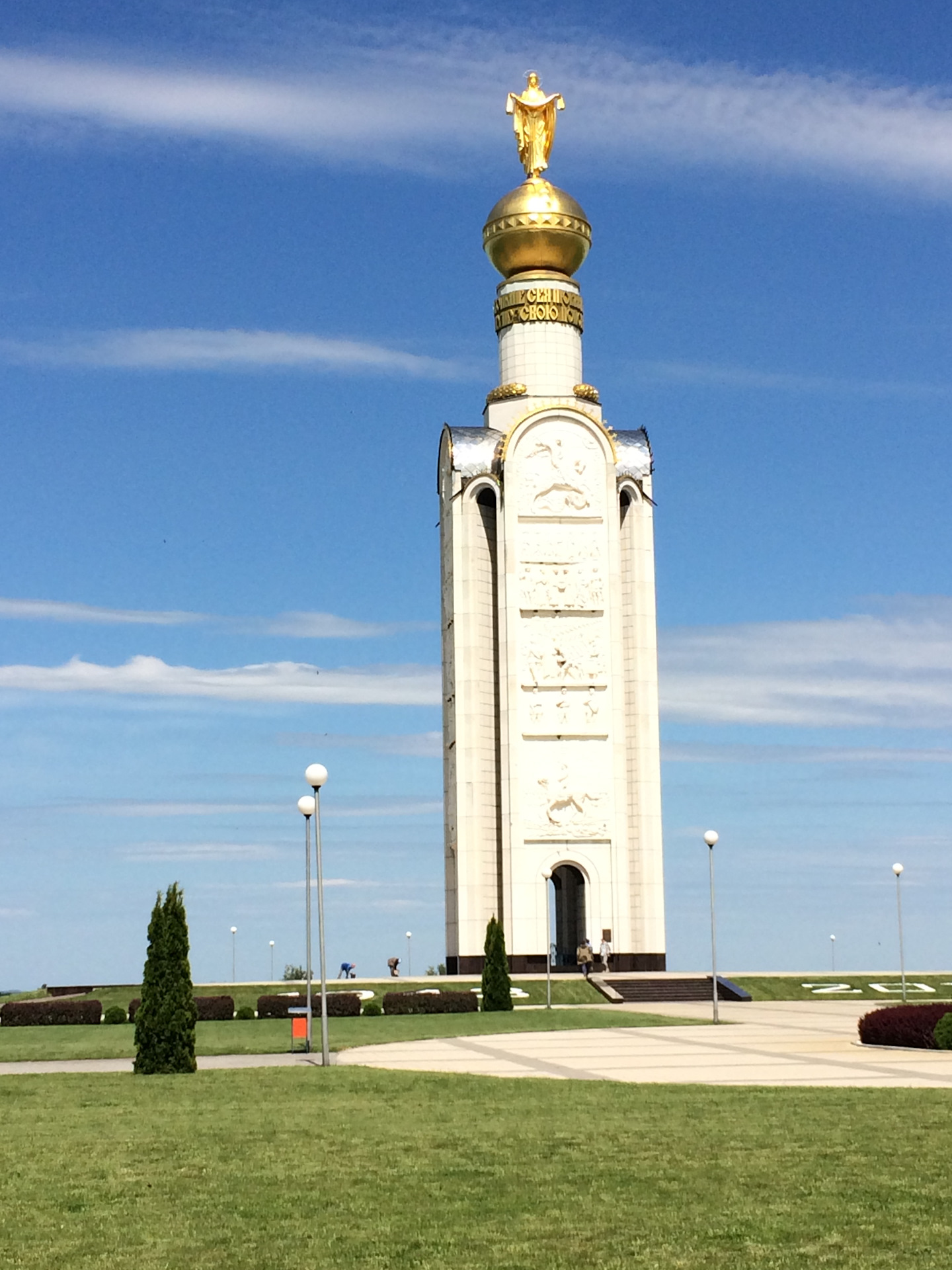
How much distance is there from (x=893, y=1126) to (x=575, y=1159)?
Result: 3226 mm

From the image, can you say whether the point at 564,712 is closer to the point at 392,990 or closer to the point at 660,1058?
the point at 392,990

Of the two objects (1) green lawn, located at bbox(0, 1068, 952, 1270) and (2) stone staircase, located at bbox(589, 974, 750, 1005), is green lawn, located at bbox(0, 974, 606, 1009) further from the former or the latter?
(1) green lawn, located at bbox(0, 1068, 952, 1270)

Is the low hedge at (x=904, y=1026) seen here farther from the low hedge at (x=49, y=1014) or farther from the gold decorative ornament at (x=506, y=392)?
the gold decorative ornament at (x=506, y=392)

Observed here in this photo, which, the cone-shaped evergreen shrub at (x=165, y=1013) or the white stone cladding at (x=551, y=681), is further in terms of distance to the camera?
the white stone cladding at (x=551, y=681)

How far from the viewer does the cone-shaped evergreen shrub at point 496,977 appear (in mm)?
40250

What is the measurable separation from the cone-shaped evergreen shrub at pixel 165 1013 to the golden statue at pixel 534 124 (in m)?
41.4

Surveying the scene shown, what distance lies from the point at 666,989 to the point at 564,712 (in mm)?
10346

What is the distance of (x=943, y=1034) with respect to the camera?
79.8 ft

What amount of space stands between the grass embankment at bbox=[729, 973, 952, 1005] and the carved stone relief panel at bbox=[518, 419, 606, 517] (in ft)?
52.8

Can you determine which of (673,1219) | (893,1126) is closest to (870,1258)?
(673,1219)

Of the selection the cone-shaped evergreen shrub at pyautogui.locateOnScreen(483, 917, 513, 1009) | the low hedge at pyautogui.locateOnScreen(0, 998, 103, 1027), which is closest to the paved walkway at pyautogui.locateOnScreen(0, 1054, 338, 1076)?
the low hedge at pyautogui.locateOnScreen(0, 998, 103, 1027)

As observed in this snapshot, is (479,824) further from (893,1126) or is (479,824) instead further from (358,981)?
(893,1126)

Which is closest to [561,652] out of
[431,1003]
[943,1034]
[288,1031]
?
[431,1003]

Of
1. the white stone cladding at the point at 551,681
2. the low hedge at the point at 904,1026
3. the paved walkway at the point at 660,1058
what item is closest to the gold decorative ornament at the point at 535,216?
the white stone cladding at the point at 551,681
